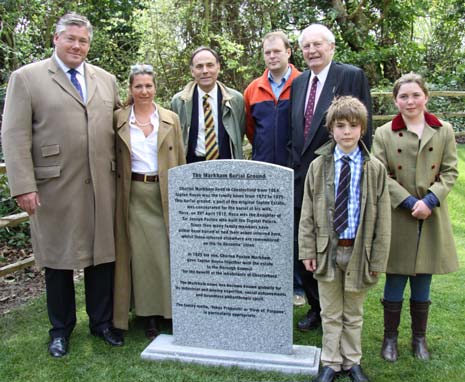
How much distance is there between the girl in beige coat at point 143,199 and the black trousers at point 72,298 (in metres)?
0.08

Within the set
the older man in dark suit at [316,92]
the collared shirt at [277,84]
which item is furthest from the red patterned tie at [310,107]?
the collared shirt at [277,84]

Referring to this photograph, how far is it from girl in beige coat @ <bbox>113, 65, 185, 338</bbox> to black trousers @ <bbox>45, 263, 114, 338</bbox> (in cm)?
8

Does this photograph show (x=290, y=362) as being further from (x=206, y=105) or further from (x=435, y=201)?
(x=206, y=105)

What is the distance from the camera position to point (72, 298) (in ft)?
13.5

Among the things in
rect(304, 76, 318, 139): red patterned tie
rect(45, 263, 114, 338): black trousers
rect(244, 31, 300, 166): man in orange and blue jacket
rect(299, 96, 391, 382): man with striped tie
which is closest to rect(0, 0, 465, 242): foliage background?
rect(45, 263, 114, 338): black trousers

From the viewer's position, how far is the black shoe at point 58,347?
13.0 feet

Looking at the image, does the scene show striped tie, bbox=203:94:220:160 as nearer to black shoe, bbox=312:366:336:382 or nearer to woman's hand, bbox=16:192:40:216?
woman's hand, bbox=16:192:40:216

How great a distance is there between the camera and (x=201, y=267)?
3.86 m

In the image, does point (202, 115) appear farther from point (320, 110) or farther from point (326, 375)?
point (326, 375)

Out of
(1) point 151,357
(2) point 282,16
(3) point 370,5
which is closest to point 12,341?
(1) point 151,357

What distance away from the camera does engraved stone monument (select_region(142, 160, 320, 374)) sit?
3635 mm

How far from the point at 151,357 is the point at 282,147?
1.98m

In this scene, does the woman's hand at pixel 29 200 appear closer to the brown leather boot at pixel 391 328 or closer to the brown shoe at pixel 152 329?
the brown shoe at pixel 152 329

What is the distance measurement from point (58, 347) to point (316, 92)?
283 cm
